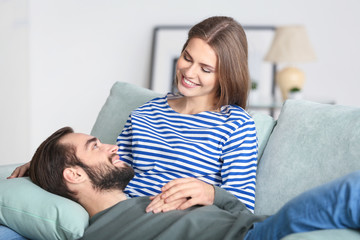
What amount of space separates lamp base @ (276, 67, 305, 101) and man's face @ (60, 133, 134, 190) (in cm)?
220

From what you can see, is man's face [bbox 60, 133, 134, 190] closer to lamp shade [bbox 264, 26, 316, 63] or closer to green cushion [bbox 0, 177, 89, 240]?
green cushion [bbox 0, 177, 89, 240]

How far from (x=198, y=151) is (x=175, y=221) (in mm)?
334

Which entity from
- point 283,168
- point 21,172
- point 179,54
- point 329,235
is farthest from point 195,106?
point 179,54

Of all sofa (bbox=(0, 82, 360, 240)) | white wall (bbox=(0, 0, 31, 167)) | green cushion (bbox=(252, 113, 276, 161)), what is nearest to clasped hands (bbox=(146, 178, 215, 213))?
sofa (bbox=(0, 82, 360, 240))

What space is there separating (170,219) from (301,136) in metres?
0.55

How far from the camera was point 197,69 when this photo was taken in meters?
1.72

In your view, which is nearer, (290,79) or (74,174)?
(74,174)

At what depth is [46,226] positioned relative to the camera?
147 cm

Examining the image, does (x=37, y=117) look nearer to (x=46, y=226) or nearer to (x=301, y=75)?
(x=301, y=75)

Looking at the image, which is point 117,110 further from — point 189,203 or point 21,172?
point 189,203

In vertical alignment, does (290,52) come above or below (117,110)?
above

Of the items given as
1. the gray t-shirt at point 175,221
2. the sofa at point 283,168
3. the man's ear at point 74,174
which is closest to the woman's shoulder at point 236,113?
the sofa at point 283,168

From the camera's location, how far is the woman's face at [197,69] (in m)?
1.71

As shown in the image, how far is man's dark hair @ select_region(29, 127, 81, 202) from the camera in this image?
1.57m
